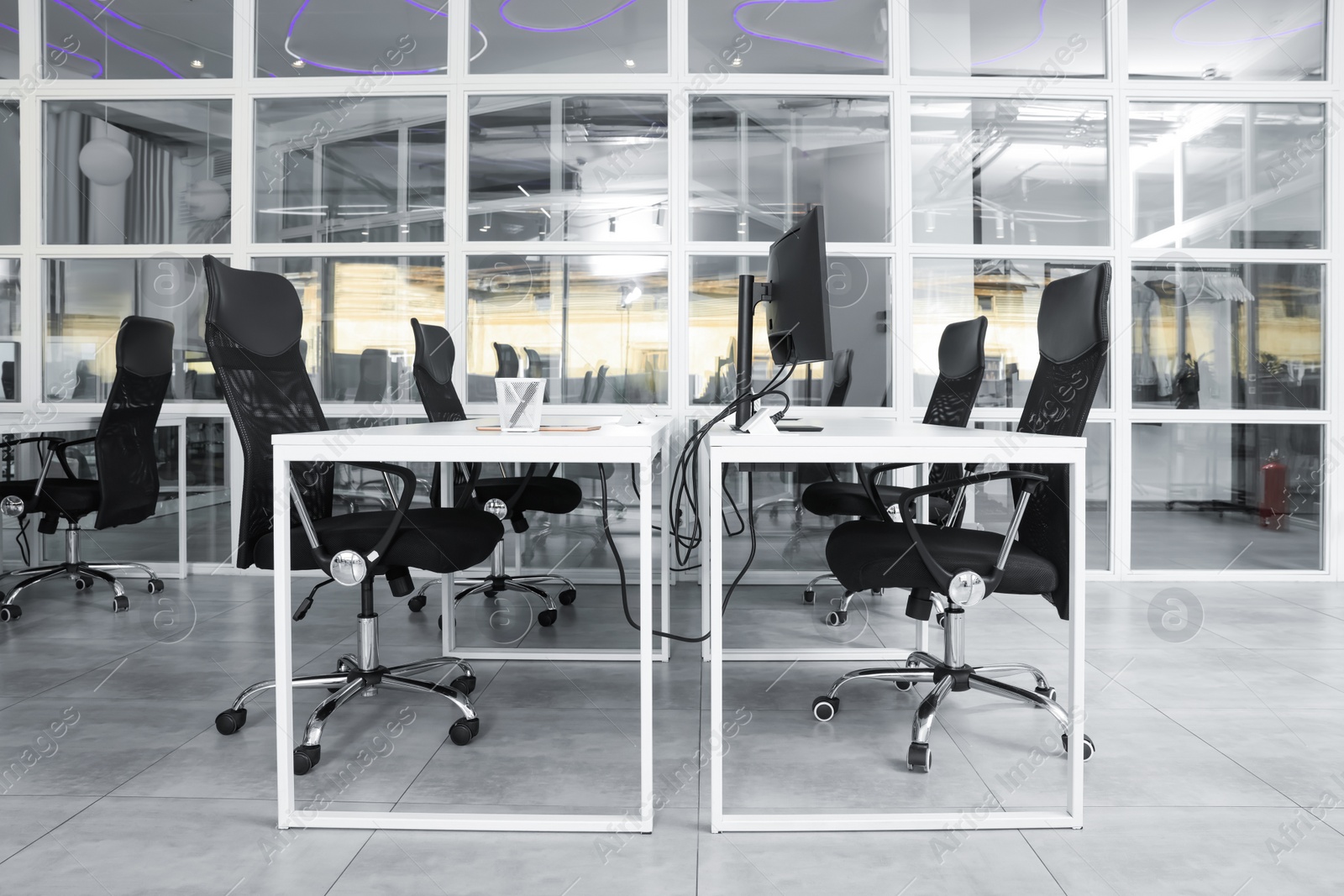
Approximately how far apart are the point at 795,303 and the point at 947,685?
103cm

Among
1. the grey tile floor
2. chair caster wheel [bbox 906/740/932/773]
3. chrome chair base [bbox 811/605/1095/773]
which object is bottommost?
the grey tile floor

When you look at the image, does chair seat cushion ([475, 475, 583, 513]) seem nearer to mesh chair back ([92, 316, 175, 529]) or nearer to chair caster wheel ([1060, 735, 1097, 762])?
mesh chair back ([92, 316, 175, 529])

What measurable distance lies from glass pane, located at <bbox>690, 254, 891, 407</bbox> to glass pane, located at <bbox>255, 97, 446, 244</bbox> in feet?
4.40

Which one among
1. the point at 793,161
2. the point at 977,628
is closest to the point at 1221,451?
the point at 977,628

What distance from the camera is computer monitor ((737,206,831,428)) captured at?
1989mm

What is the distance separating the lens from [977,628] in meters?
3.22

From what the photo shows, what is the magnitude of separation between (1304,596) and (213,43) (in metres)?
5.78

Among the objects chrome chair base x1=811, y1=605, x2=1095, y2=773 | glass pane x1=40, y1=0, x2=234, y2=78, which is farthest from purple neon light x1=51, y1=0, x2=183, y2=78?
chrome chair base x1=811, y1=605, x2=1095, y2=773

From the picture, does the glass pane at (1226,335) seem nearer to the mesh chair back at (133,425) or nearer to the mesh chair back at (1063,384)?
the mesh chair back at (1063,384)

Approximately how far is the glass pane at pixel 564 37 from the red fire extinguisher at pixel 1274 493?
3656mm

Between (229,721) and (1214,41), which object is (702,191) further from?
(229,721)

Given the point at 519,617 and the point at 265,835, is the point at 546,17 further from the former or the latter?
the point at 265,835

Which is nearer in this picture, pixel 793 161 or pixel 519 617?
pixel 519 617

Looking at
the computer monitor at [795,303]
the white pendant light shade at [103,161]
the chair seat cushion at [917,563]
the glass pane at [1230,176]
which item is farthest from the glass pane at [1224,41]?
the white pendant light shade at [103,161]
